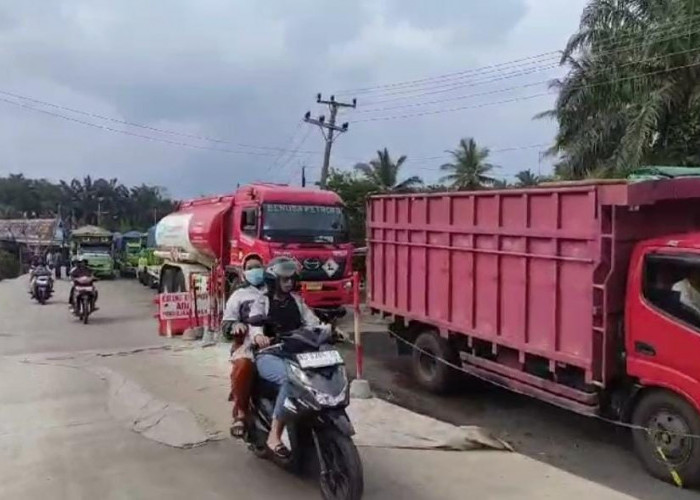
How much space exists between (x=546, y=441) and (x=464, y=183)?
32253mm

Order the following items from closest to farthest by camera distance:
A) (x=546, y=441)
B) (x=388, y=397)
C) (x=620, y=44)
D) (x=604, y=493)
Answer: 1. (x=604, y=493)
2. (x=546, y=441)
3. (x=388, y=397)
4. (x=620, y=44)

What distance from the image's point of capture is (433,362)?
913 centimetres

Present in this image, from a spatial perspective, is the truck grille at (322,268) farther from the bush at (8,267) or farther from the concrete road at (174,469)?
the bush at (8,267)

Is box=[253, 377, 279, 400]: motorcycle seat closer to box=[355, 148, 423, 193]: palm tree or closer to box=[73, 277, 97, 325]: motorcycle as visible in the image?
box=[73, 277, 97, 325]: motorcycle

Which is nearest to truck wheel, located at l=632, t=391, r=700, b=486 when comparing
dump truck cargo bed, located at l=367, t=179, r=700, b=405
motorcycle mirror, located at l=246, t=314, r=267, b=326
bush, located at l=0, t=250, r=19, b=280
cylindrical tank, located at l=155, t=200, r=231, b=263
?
dump truck cargo bed, located at l=367, t=179, r=700, b=405

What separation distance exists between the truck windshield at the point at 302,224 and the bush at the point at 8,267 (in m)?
33.8

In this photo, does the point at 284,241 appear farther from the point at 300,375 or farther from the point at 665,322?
the point at 300,375

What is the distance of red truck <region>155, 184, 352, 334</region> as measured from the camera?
13.7 meters

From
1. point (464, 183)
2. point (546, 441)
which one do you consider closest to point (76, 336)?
point (546, 441)

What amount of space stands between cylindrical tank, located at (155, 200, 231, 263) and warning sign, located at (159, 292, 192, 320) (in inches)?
130

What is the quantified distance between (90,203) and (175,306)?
239 feet

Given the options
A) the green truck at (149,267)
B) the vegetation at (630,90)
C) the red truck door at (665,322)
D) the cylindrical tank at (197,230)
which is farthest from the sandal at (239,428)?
the green truck at (149,267)

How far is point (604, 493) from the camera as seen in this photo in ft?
17.1

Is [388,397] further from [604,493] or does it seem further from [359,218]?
[359,218]
